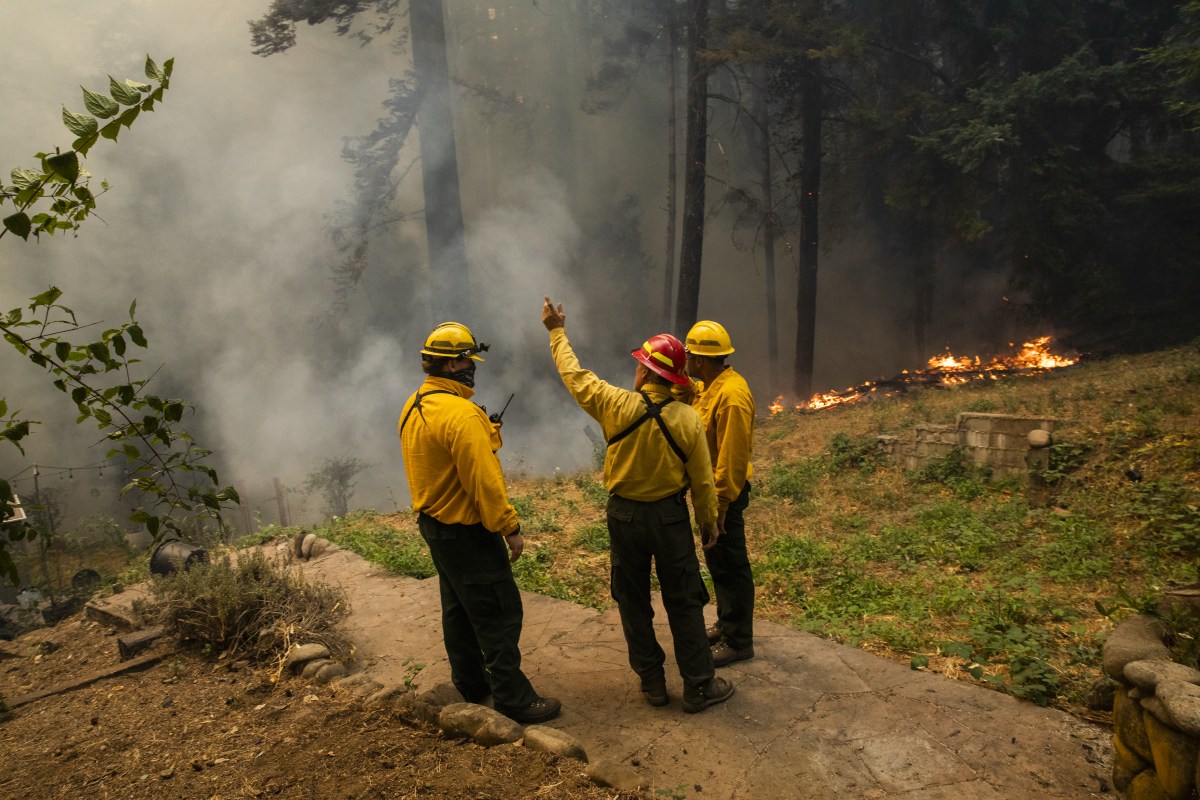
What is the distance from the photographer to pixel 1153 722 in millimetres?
2898

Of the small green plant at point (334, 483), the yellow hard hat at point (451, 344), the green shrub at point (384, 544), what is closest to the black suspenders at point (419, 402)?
the yellow hard hat at point (451, 344)

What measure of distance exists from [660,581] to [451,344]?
1.88 meters

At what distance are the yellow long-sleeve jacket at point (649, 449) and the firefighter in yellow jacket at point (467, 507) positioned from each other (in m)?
0.60

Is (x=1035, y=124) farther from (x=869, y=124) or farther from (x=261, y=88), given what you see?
(x=261, y=88)

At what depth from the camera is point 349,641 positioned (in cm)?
576

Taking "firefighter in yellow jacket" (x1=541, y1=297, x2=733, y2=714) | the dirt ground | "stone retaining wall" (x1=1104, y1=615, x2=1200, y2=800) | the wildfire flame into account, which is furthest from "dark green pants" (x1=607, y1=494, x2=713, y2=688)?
the wildfire flame

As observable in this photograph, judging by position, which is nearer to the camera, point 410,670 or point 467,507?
point 467,507

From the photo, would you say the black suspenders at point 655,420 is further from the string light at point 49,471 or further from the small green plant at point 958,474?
the small green plant at point 958,474

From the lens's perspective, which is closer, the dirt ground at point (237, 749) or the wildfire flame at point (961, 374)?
the dirt ground at point (237, 749)

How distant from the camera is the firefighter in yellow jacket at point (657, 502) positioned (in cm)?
408

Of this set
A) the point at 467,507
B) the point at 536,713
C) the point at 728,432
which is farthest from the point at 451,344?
the point at 536,713

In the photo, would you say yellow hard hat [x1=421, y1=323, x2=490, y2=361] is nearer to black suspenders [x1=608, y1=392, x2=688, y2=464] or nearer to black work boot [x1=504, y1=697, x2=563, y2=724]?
black suspenders [x1=608, y1=392, x2=688, y2=464]

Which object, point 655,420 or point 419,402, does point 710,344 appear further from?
point 419,402

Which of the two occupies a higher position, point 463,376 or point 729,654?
point 463,376
